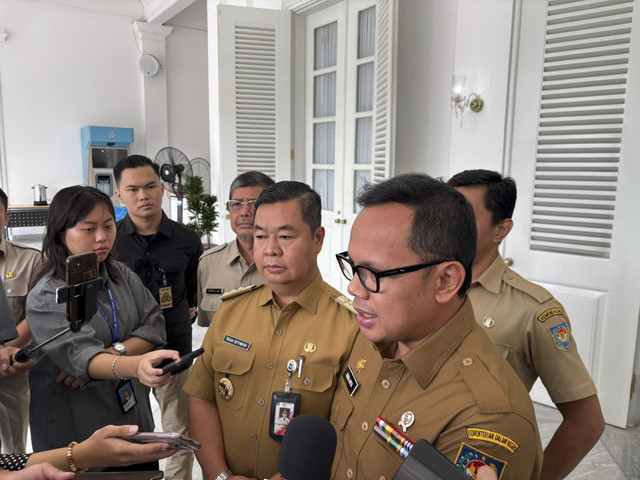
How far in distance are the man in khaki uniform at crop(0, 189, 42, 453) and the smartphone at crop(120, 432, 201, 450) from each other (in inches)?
46.0

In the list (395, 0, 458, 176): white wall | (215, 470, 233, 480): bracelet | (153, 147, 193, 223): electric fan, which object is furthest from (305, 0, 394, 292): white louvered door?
(215, 470, 233, 480): bracelet

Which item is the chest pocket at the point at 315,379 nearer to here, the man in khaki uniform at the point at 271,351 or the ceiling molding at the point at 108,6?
the man in khaki uniform at the point at 271,351

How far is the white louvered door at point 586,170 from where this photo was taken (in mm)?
2406

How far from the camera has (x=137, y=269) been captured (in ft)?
6.61

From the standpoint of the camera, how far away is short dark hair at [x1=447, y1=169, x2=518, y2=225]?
1342 millimetres

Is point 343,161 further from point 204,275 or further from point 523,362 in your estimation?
point 523,362

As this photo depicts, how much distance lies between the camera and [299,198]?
1.36 m

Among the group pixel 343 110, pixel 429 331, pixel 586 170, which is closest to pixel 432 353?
pixel 429 331

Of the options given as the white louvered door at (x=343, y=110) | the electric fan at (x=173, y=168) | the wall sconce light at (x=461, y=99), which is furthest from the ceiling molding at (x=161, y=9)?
the wall sconce light at (x=461, y=99)

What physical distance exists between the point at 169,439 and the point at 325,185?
3.57 meters

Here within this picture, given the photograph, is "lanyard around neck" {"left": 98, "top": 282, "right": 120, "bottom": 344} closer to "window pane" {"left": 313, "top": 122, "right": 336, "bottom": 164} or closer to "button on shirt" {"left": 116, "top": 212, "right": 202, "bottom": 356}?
"button on shirt" {"left": 116, "top": 212, "right": 202, "bottom": 356}

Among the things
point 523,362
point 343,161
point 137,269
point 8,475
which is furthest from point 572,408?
point 343,161

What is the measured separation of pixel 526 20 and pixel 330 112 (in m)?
1.91

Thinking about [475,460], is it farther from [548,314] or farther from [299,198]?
[299,198]
